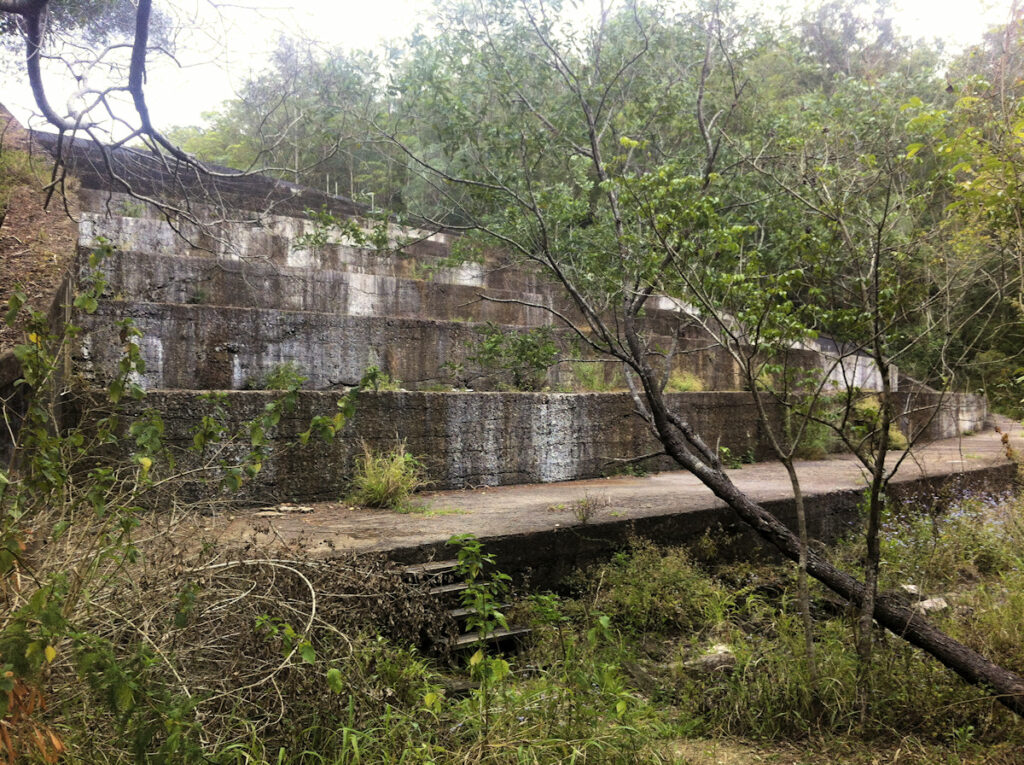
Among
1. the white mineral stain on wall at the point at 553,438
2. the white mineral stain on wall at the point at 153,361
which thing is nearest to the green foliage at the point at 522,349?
the white mineral stain on wall at the point at 553,438

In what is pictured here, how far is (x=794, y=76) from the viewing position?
68.2 ft

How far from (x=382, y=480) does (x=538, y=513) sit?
126cm

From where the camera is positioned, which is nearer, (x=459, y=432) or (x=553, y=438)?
(x=459, y=432)

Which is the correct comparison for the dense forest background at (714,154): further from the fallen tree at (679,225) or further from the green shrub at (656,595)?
the green shrub at (656,595)

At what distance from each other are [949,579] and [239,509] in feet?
17.3

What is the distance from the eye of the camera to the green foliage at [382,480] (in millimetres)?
5605

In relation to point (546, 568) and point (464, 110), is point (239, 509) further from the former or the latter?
point (464, 110)

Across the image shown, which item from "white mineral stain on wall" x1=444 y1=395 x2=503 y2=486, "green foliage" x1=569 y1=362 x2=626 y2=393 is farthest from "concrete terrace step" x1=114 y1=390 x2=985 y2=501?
"green foliage" x1=569 y1=362 x2=626 y2=393

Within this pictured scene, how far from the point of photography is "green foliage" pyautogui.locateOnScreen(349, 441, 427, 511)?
221 inches

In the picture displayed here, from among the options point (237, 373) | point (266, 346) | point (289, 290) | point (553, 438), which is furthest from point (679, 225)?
point (289, 290)

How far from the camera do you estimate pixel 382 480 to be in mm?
5629

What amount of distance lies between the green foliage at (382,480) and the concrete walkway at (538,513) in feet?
0.45

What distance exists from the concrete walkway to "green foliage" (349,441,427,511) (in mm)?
138

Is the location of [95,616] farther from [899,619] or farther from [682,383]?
[682,383]
